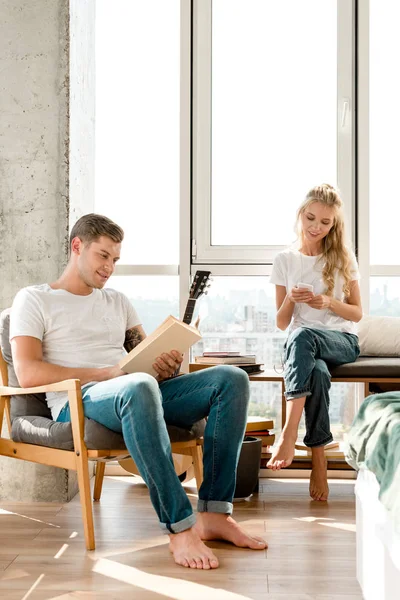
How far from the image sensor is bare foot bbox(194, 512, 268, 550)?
2564mm

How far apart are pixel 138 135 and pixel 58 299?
5.58 ft

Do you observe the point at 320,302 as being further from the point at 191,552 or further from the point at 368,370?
the point at 191,552

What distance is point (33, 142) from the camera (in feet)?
11.4

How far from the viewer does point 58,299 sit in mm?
2881

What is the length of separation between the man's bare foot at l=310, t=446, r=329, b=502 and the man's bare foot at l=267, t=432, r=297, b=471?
15cm

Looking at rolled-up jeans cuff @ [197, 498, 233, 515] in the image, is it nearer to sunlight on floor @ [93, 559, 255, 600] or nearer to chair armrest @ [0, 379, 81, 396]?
sunlight on floor @ [93, 559, 255, 600]

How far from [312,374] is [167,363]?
909 mm

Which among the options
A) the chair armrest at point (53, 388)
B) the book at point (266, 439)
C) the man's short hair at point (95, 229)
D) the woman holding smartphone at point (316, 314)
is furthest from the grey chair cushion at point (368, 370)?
the chair armrest at point (53, 388)

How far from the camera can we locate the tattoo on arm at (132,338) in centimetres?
312

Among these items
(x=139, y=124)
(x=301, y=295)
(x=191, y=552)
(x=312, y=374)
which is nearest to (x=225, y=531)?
(x=191, y=552)

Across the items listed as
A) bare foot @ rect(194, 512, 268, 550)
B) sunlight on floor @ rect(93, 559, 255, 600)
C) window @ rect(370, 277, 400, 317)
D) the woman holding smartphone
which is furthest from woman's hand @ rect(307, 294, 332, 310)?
sunlight on floor @ rect(93, 559, 255, 600)

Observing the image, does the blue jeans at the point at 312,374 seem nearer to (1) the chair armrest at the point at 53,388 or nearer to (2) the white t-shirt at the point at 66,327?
(2) the white t-shirt at the point at 66,327

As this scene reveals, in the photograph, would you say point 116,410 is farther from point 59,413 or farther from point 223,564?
point 223,564

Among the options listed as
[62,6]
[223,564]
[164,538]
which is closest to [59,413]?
[164,538]
